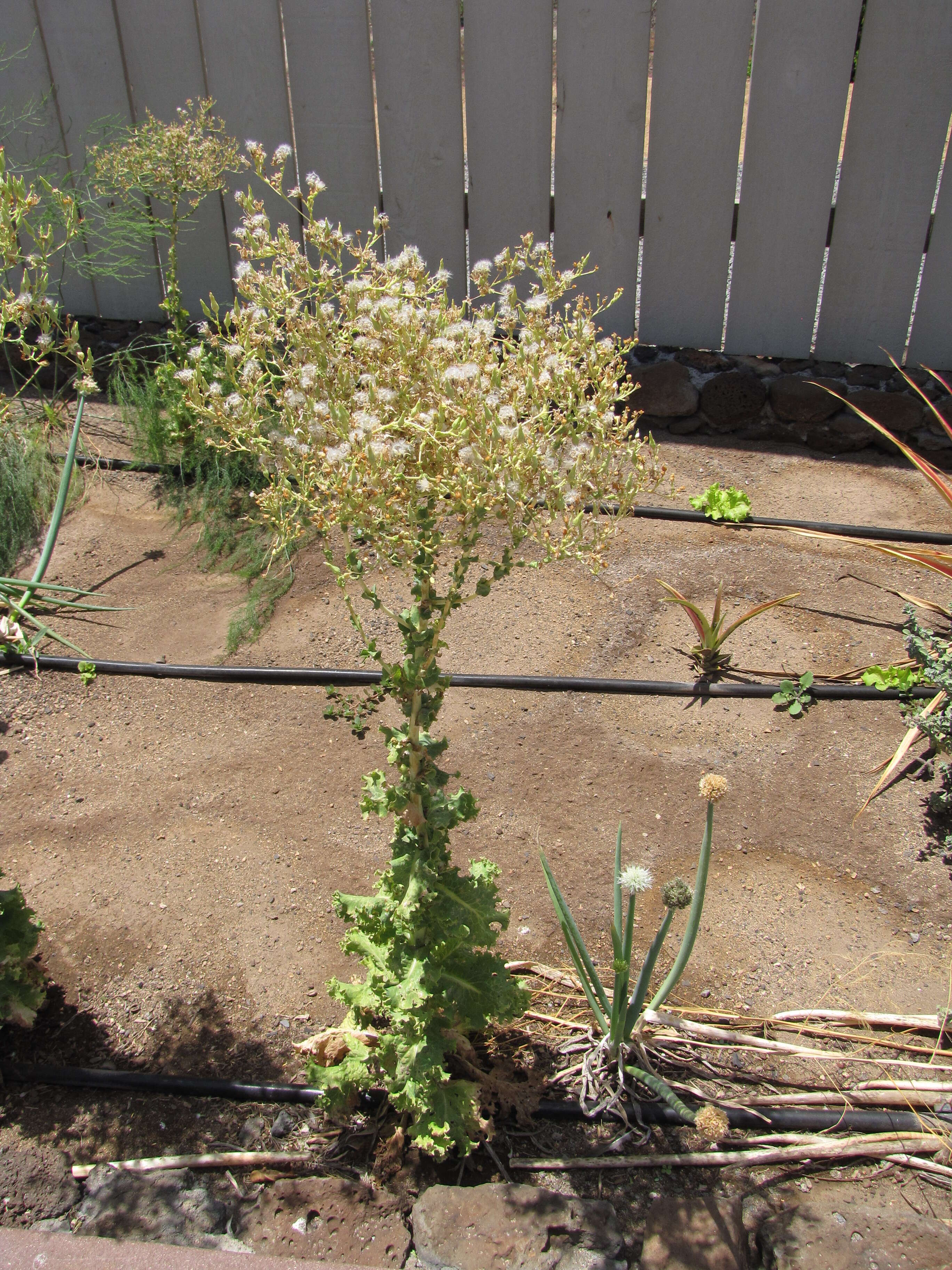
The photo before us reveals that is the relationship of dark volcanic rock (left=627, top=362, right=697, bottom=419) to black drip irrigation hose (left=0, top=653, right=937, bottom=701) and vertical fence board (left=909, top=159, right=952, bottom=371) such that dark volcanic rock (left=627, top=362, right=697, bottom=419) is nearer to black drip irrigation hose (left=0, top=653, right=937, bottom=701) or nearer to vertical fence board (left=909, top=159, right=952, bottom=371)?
vertical fence board (left=909, top=159, right=952, bottom=371)

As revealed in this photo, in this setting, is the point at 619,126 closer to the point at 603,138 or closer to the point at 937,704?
the point at 603,138

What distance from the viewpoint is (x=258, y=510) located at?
368 centimetres

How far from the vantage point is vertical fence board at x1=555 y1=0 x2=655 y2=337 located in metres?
3.87

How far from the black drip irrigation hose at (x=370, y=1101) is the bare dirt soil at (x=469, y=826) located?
0.03m

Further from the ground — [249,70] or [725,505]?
[249,70]

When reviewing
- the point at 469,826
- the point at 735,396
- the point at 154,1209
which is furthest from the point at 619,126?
the point at 154,1209

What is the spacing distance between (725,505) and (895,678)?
107 centimetres

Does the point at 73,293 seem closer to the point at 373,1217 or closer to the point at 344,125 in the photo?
the point at 344,125

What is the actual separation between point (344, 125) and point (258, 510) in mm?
1879

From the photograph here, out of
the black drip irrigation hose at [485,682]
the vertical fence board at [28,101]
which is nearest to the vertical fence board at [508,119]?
the vertical fence board at [28,101]

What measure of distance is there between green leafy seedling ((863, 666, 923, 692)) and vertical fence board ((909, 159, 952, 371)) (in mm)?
1961

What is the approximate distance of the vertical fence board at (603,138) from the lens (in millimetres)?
3865

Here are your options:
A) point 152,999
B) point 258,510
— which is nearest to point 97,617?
point 258,510

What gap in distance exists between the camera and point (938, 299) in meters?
4.05
